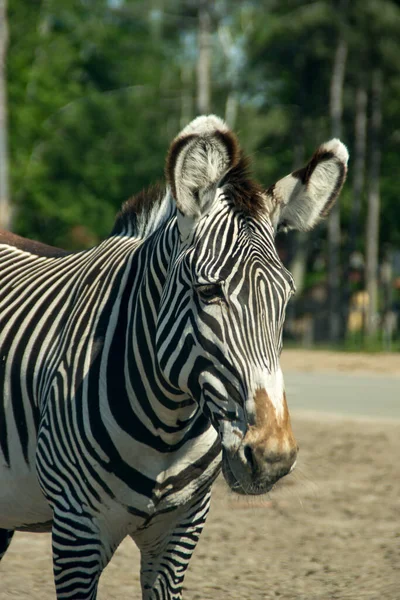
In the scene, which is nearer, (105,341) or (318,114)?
(105,341)

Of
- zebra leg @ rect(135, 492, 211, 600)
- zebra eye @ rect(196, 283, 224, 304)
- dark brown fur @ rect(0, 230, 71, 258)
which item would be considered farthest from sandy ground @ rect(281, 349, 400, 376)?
zebra eye @ rect(196, 283, 224, 304)

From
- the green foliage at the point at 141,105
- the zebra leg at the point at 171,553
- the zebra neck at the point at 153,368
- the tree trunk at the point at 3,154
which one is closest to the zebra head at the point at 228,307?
the zebra neck at the point at 153,368

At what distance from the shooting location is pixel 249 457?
10.1 ft

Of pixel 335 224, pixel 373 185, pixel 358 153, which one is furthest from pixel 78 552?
pixel 358 153

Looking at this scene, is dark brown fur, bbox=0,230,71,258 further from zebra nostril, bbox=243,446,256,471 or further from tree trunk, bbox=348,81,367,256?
tree trunk, bbox=348,81,367,256

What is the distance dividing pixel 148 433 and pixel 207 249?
73cm

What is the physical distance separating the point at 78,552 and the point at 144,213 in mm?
1425

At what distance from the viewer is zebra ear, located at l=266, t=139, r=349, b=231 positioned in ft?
11.9

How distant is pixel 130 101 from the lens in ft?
140

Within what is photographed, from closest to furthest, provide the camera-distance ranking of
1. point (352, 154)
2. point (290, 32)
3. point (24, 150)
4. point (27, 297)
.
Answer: point (27, 297), point (290, 32), point (352, 154), point (24, 150)

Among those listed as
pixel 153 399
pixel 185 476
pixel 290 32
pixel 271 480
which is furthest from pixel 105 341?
pixel 290 32

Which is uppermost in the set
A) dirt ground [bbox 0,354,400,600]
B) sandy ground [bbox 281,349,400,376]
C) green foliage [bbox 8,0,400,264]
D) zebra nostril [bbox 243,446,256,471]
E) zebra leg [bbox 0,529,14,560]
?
green foliage [bbox 8,0,400,264]

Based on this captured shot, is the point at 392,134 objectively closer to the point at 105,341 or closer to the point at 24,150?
the point at 24,150

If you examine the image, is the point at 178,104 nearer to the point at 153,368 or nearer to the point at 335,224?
the point at 335,224
